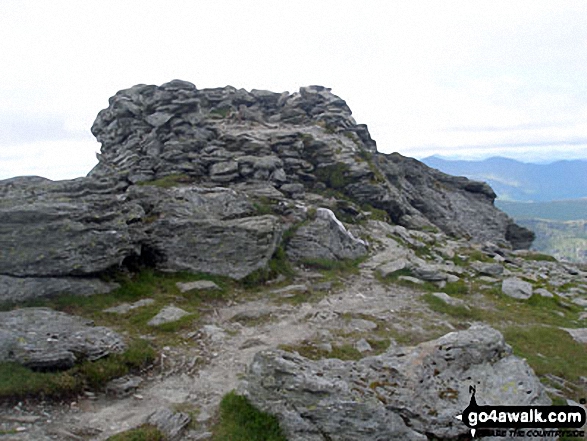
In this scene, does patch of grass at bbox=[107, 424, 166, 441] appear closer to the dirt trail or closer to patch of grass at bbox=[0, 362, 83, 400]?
the dirt trail

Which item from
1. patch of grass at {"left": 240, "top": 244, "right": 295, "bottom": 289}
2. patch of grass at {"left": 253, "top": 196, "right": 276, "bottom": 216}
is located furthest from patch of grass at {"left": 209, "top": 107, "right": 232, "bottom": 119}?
patch of grass at {"left": 240, "top": 244, "right": 295, "bottom": 289}

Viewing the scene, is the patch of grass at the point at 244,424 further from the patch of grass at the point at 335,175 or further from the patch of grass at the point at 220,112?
the patch of grass at the point at 220,112

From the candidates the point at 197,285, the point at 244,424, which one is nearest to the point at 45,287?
the point at 197,285

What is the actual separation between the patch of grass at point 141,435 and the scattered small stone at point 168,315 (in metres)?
7.27

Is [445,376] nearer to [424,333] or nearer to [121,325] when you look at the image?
[424,333]

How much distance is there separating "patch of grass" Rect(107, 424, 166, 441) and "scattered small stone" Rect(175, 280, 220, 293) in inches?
444

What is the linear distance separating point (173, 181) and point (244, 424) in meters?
28.1

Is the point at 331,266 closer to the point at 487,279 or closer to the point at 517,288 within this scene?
the point at 487,279

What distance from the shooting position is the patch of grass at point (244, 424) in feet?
36.7

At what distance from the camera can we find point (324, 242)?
29969 millimetres

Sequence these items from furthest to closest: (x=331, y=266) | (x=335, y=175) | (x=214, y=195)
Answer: (x=335, y=175) → (x=214, y=195) → (x=331, y=266)

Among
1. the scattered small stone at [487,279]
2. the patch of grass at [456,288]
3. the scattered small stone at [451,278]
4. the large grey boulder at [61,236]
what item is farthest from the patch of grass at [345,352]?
the scattered small stone at [487,279]

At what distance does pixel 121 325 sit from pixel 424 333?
46.2 feet

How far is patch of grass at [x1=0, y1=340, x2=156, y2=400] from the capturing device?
Result: 12.1 metres
